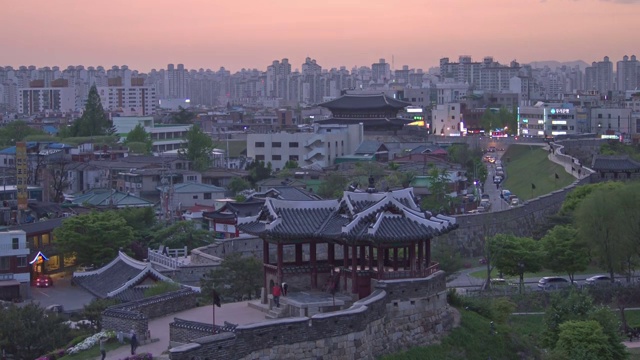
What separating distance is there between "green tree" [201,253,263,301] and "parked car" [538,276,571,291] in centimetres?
767

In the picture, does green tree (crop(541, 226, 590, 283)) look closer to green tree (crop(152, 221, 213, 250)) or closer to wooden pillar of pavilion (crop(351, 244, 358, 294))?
green tree (crop(152, 221, 213, 250))

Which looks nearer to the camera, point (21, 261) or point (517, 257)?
point (517, 257)

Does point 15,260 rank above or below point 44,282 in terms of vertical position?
above

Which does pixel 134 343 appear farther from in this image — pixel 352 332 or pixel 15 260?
pixel 15 260

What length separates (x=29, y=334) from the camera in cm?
1812

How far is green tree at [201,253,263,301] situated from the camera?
19969 mm

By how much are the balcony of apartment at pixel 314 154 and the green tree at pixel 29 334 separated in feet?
123

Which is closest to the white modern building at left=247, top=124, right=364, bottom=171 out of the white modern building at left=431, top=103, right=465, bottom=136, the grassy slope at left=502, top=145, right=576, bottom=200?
the grassy slope at left=502, top=145, right=576, bottom=200

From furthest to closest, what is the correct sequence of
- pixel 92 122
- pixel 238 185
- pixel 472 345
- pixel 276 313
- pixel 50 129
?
1. pixel 50 129
2. pixel 92 122
3. pixel 238 185
4. pixel 472 345
5. pixel 276 313

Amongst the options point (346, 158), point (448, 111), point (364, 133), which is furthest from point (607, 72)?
point (346, 158)

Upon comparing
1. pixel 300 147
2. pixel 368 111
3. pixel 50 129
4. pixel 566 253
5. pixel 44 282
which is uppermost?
pixel 368 111

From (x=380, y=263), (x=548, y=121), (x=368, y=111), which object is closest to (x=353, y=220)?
(x=380, y=263)

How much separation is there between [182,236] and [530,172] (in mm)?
23287


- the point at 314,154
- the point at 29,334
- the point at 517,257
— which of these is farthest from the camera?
the point at 314,154
